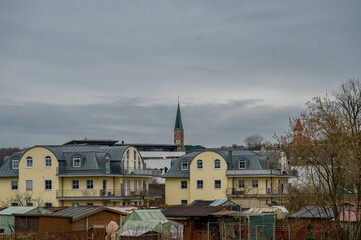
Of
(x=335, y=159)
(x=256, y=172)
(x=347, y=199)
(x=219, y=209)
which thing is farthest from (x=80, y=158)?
(x=335, y=159)

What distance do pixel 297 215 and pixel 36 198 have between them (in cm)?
3846

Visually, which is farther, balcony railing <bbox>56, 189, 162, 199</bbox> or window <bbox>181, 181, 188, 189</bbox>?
window <bbox>181, 181, 188, 189</bbox>

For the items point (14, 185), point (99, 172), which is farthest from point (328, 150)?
point (14, 185)

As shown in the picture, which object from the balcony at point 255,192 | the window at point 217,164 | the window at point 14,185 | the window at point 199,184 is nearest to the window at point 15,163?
the window at point 14,185

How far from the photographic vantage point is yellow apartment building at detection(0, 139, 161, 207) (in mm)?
71062

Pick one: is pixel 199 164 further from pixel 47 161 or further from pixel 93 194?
pixel 47 161

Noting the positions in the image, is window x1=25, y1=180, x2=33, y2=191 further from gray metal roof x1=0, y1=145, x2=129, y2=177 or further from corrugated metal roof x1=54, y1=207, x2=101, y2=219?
corrugated metal roof x1=54, y1=207, x2=101, y2=219

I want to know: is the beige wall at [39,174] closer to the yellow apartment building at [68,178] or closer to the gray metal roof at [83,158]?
the yellow apartment building at [68,178]

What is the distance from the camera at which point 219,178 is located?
7862 centimetres

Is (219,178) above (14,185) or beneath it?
above

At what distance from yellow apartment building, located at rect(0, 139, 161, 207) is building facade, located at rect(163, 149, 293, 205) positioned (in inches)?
263

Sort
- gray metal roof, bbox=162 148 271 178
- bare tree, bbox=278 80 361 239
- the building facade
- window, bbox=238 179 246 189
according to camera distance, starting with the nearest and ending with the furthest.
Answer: bare tree, bbox=278 80 361 239 → the building facade → window, bbox=238 179 246 189 → gray metal roof, bbox=162 148 271 178

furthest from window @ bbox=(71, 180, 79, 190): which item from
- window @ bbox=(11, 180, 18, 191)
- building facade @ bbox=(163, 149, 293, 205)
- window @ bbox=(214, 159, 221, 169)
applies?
window @ bbox=(214, 159, 221, 169)

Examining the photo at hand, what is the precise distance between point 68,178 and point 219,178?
1974 centimetres
